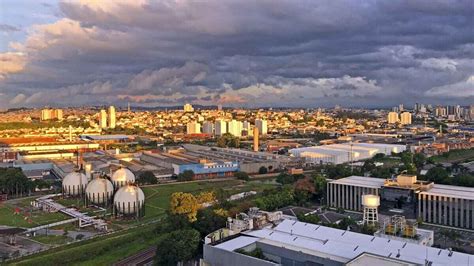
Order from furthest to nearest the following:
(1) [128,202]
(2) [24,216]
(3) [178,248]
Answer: (2) [24,216]
(1) [128,202]
(3) [178,248]

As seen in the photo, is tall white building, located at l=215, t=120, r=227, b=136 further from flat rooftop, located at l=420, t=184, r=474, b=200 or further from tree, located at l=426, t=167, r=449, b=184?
flat rooftop, located at l=420, t=184, r=474, b=200

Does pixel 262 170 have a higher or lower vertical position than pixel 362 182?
lower

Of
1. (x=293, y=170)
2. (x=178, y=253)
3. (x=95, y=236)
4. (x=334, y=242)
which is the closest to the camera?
(x=334, y=242)

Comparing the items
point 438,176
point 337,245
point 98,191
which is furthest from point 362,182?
point 98,191

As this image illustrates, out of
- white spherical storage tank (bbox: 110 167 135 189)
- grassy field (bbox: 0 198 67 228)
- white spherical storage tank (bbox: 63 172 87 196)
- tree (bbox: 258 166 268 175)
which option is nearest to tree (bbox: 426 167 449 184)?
tree (bbox: 258 166 268 175)

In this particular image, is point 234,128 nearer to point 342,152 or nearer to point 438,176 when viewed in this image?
point 342,152

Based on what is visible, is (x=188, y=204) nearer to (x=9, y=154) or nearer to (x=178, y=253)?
(x=178, y=253)

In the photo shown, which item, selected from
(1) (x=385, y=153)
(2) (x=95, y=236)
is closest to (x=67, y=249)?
(2) (x=95, y=236)
